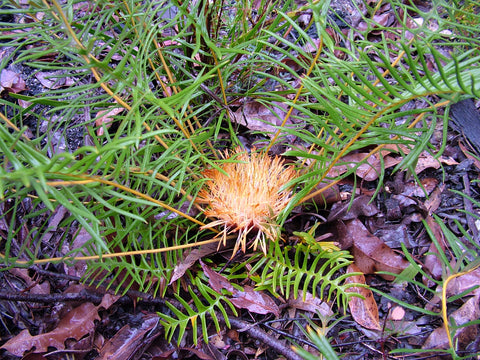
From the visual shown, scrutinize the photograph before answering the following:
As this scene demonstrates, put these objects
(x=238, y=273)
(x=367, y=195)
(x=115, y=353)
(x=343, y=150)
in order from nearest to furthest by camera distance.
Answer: (x=343, y=150)
(x=115, y=353)
(x=238, y=273)
(x=367, y=195)

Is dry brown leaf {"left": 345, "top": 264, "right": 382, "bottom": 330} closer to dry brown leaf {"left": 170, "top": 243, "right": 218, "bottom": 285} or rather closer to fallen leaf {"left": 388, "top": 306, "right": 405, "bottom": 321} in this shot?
fallen leaf {"left": 388, "top": 306, "right": 405, "bottom": 321}

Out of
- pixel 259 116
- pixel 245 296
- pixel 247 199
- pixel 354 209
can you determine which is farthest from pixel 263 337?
pixel 259 116

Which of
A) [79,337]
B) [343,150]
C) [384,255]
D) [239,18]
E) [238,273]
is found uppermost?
[239,18]

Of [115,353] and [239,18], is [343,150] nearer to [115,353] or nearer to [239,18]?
[239,18]

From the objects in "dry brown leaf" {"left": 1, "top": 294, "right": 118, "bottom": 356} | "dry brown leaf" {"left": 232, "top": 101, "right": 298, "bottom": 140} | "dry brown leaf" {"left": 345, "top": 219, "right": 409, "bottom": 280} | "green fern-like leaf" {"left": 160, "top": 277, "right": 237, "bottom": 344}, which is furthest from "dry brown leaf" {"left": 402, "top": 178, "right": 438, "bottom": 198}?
"dry brown leaf" {"left": 1, "top": 294, "right": 118, "bottom": 356}

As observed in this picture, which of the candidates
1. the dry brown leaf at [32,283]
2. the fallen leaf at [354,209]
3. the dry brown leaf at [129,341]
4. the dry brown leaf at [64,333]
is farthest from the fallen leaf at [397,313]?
the dry brown leaf at [32,283]

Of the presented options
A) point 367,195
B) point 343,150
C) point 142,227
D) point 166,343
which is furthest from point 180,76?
point 166,343
